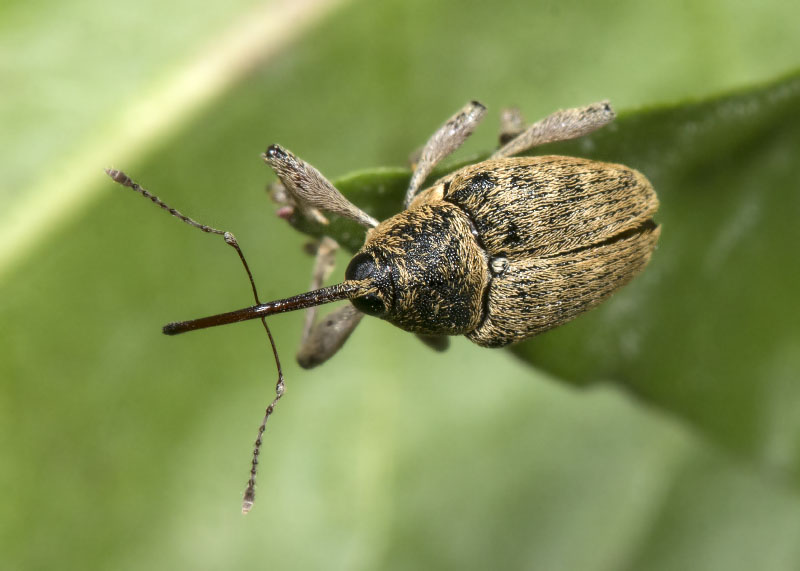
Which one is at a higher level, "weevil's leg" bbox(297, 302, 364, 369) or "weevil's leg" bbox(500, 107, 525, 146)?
"weevil's leg" bbox(500, 107, 525, 146)

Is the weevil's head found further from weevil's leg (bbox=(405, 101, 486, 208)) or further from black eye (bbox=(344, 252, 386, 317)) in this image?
weevil's leg (bbox=(405, 101, 486, 208))

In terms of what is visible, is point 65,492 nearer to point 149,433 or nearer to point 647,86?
point 149,433

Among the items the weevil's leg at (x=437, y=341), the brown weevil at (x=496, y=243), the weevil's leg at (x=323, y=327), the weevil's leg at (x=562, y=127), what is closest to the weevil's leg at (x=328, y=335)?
the weevil's leg at (x=323, y=327)

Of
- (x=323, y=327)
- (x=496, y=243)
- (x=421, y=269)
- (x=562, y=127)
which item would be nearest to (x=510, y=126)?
(x=562, y=127)

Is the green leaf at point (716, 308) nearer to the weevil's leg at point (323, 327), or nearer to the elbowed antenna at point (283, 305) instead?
the elbowed antenna at point (283, 305)

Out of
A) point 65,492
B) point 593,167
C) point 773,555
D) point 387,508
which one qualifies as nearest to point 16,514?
point 65,492

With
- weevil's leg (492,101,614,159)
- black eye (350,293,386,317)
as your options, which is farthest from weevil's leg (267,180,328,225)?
weevil's leg (492,101,614,159)
